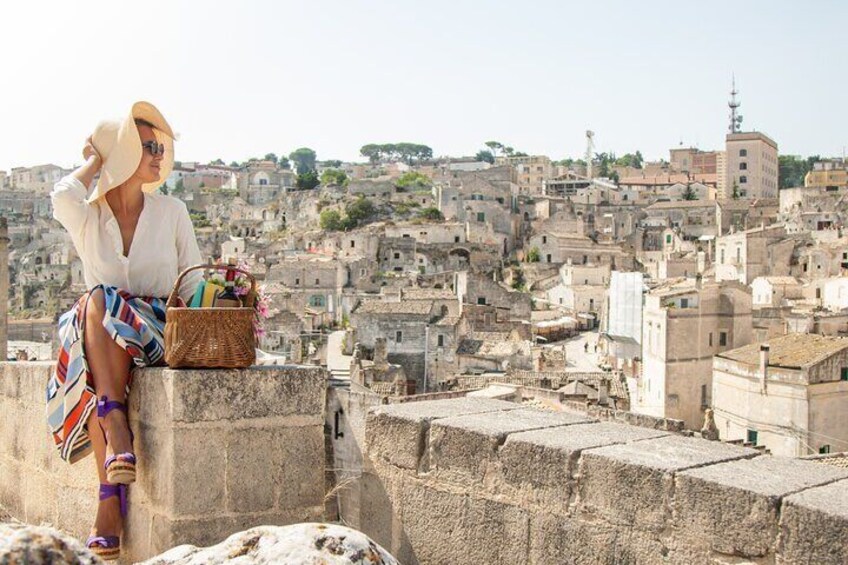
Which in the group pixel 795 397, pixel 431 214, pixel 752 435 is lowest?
pixel 752 435

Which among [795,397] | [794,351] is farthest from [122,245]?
[794,351]

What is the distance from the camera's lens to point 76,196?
4.99m

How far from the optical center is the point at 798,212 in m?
71.3

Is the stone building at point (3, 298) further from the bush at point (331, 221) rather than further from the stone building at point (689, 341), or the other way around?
the bush at point (331, 221)

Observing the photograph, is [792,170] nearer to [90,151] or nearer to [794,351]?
[794,351]

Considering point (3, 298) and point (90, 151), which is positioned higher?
point (90, 151)

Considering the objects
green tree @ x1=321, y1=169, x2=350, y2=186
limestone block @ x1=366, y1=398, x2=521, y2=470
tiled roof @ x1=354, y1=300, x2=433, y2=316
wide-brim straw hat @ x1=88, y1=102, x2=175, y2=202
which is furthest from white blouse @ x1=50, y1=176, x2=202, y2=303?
green tree @ x1=321, y1=169, x2=350, y2=186

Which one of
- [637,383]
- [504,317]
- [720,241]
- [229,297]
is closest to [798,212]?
[720,241]

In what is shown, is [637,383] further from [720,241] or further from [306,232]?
[306,232]

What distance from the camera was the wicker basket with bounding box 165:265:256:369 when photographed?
4555mm

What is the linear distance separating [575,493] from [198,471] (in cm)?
175

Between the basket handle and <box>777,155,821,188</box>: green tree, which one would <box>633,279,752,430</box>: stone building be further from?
<box>777,155,821,188</box>: green tree

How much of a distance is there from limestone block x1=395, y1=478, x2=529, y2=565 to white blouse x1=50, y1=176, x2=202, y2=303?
172 centimetres

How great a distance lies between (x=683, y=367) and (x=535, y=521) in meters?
27.0
